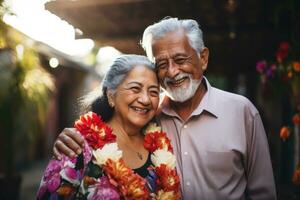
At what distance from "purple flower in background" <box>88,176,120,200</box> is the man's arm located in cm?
105

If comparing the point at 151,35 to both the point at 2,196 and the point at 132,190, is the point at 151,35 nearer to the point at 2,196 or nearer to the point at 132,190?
the point at 132,190

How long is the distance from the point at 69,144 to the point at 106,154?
10.2 inches

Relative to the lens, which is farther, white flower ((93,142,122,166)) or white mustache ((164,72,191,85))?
white mustache ((164,72,191,85))

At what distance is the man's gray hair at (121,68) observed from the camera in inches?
119

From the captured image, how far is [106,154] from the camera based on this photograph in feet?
9.27

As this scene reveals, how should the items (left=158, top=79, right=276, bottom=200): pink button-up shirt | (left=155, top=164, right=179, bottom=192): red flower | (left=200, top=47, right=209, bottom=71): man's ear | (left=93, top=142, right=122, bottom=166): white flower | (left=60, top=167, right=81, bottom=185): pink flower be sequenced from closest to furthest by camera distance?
(left=60, top=167, right=81, bottom=185): pink flower
(left=93, top=142, right=122, bottom=166): white flower
(left=155, top=164, right=179, bottom=192): red flower
(left=158, top=79, right=276, bottom=200): pink button-up shirt
(left=200, top=47, right=209, bottom=71): man's ear

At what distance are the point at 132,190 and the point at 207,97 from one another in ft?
3.34

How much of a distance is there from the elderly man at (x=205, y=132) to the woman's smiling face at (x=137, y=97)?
0.68ft

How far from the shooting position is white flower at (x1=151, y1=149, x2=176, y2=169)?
3008mm

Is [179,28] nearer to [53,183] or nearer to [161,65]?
[161,65]

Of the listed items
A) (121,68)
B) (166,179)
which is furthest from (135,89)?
(166,179)

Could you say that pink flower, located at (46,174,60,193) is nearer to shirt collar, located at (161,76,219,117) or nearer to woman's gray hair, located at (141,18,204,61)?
shirt collar, located at (161,76,219,117)

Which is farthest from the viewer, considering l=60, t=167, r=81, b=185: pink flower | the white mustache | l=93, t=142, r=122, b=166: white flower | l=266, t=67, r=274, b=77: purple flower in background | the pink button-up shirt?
l=266, t=67, r=274, b=77: purple flower in background

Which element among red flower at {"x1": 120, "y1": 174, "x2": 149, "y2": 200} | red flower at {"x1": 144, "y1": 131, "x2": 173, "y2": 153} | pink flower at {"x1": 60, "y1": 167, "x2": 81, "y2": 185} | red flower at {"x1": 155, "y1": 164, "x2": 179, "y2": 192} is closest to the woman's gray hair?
red flower at {"x1": 144, "y1": 131, "x2": 173, "y2": 153}
